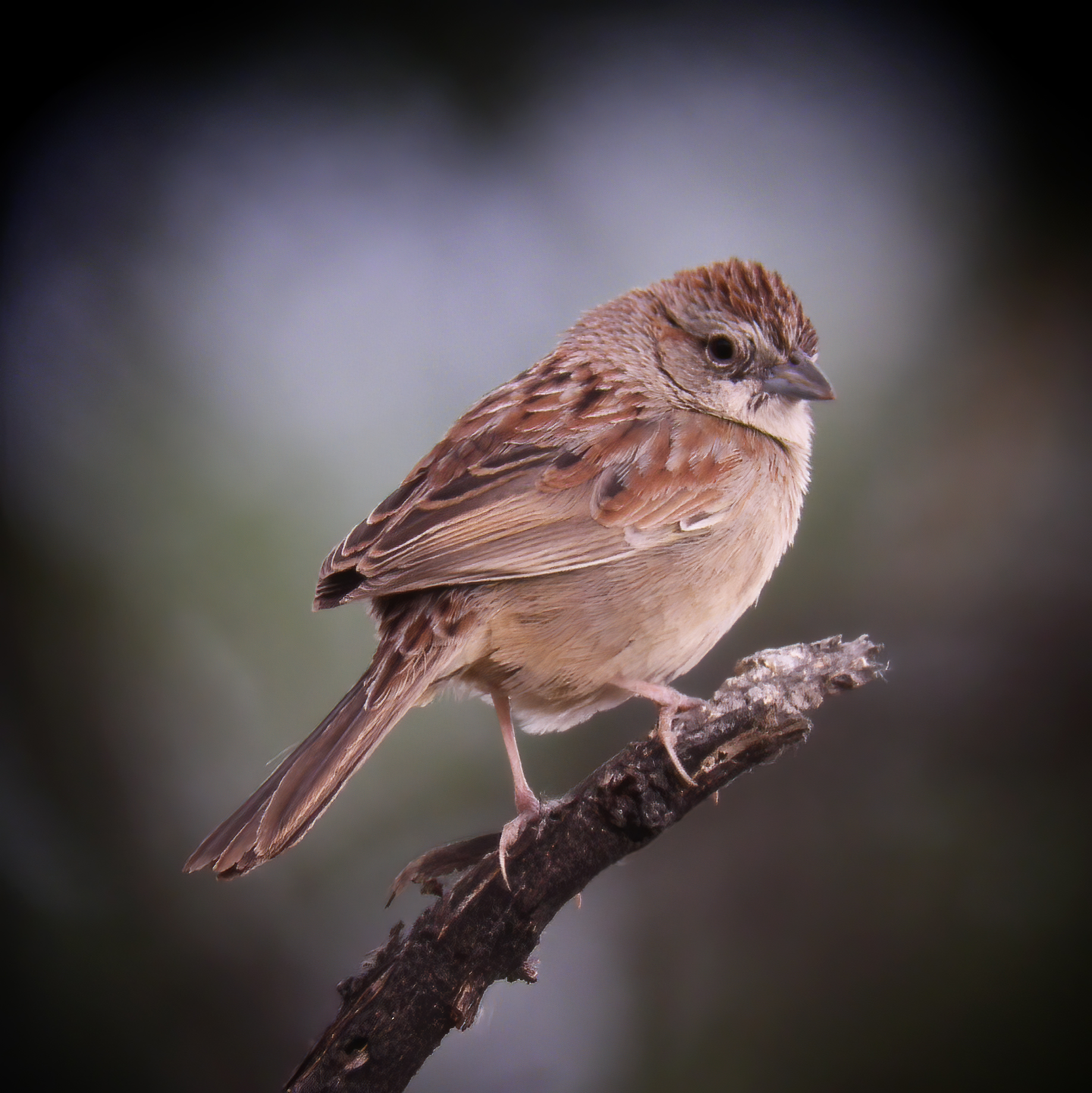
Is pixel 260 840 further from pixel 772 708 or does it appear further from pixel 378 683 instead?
pixel 772 708

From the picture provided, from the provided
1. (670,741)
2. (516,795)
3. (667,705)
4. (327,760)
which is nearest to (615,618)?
(667,705)

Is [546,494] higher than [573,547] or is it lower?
higher

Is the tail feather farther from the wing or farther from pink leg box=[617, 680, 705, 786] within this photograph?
pink leg box=[617, 680, 705, 786]

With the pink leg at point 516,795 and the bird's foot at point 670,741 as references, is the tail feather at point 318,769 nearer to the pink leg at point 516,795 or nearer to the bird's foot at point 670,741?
the pink leg at point 516,795

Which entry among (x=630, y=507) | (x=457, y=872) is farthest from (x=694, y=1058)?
(x=630, y=507)

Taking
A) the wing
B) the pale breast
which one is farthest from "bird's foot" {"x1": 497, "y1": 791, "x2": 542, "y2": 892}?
the wing

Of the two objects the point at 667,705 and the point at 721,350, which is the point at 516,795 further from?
the point at 721,350
